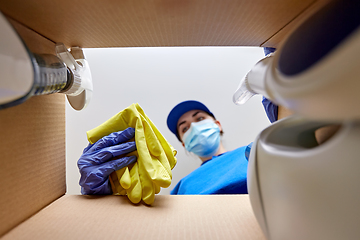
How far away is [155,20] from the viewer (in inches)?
16.3

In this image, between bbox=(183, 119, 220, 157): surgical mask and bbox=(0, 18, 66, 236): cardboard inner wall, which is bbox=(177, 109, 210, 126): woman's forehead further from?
bbox=(0, 18, 66, 236): cardboard inner wall

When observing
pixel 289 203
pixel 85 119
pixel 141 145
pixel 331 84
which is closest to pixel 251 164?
pixel 289 203

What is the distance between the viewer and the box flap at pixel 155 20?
1.18ft

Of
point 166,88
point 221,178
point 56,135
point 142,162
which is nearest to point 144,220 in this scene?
point 142,162

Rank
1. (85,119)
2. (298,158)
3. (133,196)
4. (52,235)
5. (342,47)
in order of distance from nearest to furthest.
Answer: (342,47) < (298,158) < (52,235) < (133,196) < (85,119)

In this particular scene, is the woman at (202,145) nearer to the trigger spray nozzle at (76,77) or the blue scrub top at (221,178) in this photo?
the blue scrub top at (221,178)

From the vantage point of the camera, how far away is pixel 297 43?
0.22 metres

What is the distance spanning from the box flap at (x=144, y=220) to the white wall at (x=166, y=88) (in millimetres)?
986

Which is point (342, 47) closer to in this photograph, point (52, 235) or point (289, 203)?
point (289, 203)

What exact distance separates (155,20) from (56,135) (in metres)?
0.34

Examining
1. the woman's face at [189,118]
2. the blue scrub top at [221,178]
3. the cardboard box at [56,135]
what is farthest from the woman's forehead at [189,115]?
the cardboard box at [56,135]

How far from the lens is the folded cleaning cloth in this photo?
52 cm

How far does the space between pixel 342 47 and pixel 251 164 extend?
0.21 meters

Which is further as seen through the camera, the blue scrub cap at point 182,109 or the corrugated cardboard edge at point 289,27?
the blue scrub cap at point 182,109
